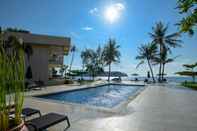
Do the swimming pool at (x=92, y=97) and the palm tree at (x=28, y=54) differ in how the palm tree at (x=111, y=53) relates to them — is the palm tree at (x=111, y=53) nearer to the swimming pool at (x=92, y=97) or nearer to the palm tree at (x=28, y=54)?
the swimming pool at (x=92, y=97)

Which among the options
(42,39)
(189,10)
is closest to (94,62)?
(42,39)

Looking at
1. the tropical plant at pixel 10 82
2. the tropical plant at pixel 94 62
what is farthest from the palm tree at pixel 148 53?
the tropical plant at pixel 10 82

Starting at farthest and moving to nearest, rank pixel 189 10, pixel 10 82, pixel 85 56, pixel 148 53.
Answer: pixel 85 56 < pixel 148 53 < pixel 189 10 < pixel 10 82

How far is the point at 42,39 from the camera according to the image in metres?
16.1

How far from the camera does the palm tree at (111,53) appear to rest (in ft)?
98.8

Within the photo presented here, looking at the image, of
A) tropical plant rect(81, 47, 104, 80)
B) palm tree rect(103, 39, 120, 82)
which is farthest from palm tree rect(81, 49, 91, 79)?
palm tree rect(103, 39, 120, 82)

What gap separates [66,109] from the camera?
636 cm

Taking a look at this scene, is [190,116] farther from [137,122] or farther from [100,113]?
[100,113]

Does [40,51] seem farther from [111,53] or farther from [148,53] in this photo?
[148,53]

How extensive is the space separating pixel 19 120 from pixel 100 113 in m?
3.73

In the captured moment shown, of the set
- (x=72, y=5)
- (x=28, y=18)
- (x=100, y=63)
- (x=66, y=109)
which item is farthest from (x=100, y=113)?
(x=100, y=63)

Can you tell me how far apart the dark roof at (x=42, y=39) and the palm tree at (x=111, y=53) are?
13.6m

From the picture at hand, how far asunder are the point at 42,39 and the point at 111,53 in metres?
16.0

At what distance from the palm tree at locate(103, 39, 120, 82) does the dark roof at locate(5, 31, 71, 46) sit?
537 inches
